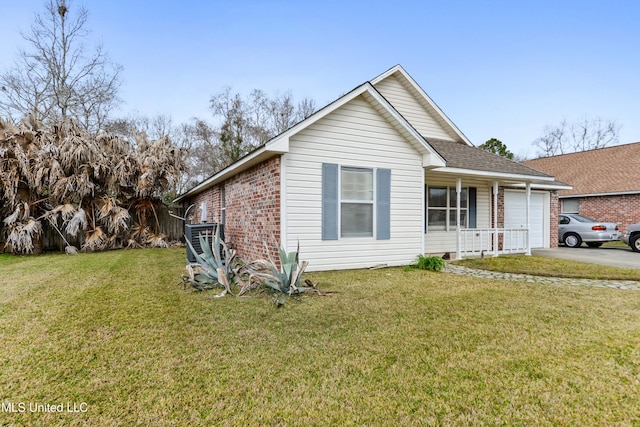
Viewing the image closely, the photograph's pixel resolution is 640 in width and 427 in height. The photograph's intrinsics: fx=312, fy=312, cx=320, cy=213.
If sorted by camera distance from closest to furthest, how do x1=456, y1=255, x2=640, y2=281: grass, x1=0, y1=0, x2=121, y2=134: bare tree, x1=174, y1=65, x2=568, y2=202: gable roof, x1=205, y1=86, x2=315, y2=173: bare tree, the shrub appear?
x1=174, y1=65, x2=568, y2=202: gable roof
x1=456, y1=255, x2=640, y2=281: grass
the shrub
x1=0, y1=0, x2=121, y2=134: bare tree
x1=205, y1=86, x2=315, y2=173: bare tree

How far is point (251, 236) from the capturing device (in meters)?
7.75

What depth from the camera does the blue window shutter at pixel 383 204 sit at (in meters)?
7.34

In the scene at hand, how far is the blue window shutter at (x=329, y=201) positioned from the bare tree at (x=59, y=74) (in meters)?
17.6

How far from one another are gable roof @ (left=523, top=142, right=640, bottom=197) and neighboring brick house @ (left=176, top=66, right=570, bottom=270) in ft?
31.2

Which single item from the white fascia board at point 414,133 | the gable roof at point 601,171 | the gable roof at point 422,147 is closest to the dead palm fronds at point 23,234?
the gable roof at point 422,147

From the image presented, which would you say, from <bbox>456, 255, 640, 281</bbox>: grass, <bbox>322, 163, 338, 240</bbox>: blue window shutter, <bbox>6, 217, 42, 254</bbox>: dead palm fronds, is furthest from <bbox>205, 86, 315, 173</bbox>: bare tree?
<bbox>456, 255, 640, 281</bbox>: grass

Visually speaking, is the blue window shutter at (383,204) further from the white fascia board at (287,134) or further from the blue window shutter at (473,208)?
the blue window shutter at (473,208)

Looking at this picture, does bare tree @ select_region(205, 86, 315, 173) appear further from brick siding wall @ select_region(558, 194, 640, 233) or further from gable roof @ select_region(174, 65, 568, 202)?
brick siding wall @ select_region(558, 194, 640, 233)

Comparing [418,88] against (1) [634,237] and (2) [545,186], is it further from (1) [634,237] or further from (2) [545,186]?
(1) [634,237]

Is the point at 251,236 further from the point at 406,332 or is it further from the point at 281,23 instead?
the point at 281,23

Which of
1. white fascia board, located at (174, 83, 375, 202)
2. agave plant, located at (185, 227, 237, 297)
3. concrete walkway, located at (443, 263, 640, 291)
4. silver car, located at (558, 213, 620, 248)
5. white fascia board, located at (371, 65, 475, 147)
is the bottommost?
concrete walkway, located at (443, 263, 640, 291)

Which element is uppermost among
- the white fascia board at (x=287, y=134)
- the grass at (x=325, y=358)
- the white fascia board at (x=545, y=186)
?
the white fascia board at (x=287, y=134)

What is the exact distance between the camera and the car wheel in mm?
13165

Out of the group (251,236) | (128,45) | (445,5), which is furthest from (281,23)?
(251,236)
